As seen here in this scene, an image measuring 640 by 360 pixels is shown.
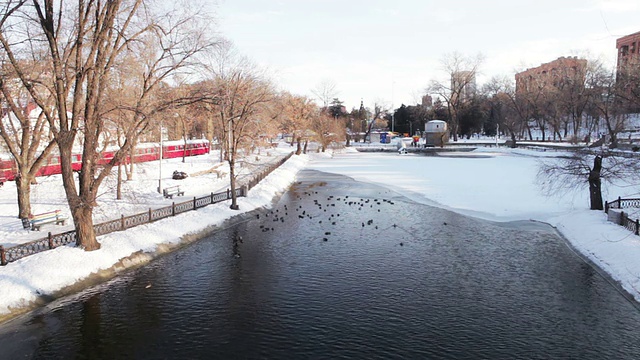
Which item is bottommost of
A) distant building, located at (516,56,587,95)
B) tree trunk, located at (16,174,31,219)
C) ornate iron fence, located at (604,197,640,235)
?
ornate iron fence, located at (604,197,640,235)

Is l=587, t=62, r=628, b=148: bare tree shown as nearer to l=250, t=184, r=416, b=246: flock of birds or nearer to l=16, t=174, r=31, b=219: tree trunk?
l=250, t=184, r=416, b=246: flock of birds

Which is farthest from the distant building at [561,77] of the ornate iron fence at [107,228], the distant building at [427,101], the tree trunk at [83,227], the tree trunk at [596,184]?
the tree trunk at [83,227]

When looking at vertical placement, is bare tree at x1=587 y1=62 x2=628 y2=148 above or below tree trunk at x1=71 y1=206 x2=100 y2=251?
above

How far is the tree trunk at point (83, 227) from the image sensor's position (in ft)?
57.3

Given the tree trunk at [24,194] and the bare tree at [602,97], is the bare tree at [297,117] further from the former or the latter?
the tree trunk at [24,194]

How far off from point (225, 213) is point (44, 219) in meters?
9.62

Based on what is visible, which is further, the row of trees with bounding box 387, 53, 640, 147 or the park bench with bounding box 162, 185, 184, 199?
the row of trees with bounding box 387, 53, 640, 147

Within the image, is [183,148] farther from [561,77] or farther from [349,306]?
[561,77]

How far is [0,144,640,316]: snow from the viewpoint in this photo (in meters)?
15.7

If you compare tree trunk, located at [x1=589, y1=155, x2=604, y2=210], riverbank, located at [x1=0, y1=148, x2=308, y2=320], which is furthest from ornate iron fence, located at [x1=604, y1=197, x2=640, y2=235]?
riverbank, located at [x1=0, y1=148, x2=308, y2=320]

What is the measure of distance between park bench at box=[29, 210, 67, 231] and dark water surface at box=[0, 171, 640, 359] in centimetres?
646

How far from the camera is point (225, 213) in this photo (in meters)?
27.5

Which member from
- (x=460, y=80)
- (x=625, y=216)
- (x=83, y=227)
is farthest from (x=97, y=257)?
(x=460, y=80)

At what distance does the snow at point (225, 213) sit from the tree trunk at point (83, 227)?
415mm
